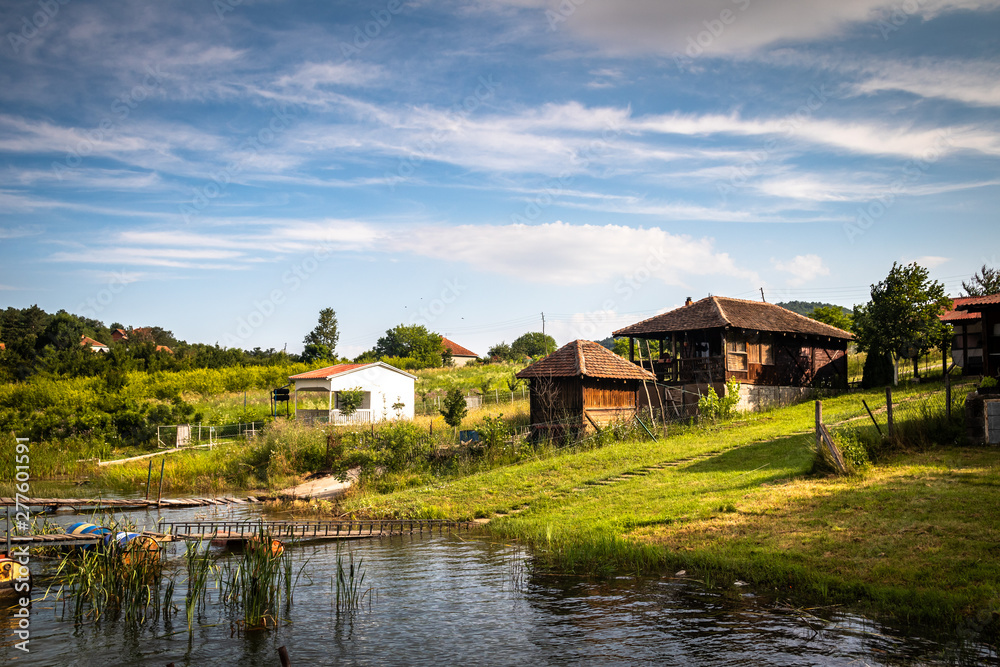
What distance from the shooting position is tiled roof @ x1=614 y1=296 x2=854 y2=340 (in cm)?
3403

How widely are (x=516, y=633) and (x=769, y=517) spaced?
21.0 feet

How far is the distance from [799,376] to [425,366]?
4707 cm

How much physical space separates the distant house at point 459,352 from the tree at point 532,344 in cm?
687

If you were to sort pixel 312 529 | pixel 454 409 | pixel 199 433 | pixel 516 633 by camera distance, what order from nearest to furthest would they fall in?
pixel 516 633 < pixel 312 529 < pixel 454 409 < pixel 199 433

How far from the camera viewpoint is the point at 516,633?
32.6 ft

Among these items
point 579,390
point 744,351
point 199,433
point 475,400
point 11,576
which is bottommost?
point 11,576

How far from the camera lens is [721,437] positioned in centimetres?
2434

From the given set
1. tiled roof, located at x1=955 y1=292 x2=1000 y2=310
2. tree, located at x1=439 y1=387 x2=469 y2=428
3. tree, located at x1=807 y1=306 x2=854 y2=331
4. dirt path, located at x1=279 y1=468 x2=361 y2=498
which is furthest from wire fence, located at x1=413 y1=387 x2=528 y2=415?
tiled roof, located at x1=955 y1=292 x2=1000 y2=310

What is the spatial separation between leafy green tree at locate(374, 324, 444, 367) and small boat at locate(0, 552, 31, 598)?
229 ft

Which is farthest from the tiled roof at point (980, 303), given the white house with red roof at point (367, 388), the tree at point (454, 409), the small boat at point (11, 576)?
the white house with red roof at point (367, 388)

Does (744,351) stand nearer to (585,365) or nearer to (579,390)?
(585,365)

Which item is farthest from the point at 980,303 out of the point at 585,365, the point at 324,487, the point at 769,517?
the point at 324,487

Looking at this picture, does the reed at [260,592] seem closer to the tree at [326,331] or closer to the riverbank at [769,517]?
the riverbank at [769,517]

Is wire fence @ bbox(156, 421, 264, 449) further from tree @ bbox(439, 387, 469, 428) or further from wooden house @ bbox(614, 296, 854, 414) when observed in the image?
wooden house @ bbox(614, 296, 854, 414)
